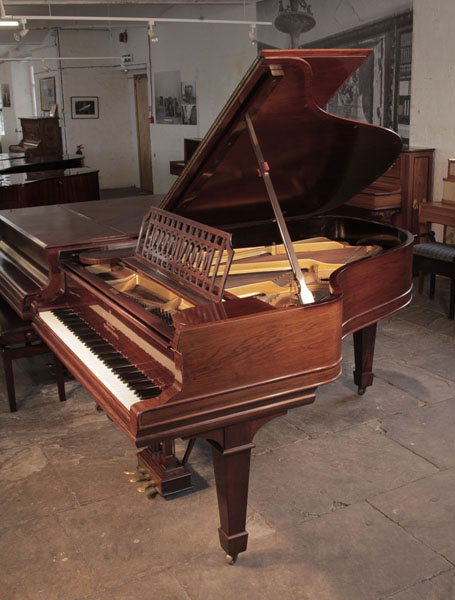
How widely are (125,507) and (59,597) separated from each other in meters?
0.59

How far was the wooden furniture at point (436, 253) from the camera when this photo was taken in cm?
536

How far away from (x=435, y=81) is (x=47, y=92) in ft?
35.5

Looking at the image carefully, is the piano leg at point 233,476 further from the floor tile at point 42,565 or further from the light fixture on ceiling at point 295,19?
the light fixture on ceiling at point 295,19

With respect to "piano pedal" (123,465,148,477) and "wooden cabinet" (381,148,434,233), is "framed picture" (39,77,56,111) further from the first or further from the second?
"piano pedal" (123,465,148,477)

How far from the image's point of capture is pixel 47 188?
24.4 feet

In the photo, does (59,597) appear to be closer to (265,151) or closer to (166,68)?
(265,151)

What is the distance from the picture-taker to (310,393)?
246 cm

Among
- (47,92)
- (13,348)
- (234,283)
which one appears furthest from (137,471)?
→ (47,92)

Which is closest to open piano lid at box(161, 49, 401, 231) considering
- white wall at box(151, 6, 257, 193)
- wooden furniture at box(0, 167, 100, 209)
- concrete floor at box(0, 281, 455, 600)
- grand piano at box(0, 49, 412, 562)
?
grand piano at box(0, 49, 412, 562)

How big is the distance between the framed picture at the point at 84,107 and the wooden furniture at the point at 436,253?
31.2ft

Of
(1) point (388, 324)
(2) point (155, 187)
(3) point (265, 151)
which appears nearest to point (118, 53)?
(2) point (155, 187)

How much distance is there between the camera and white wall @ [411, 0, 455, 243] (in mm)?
6180

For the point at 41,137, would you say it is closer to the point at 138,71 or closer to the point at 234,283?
the point at 138,71

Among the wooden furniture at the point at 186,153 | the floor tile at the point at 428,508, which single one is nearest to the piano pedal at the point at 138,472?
the floor tile at the point at 428,508
